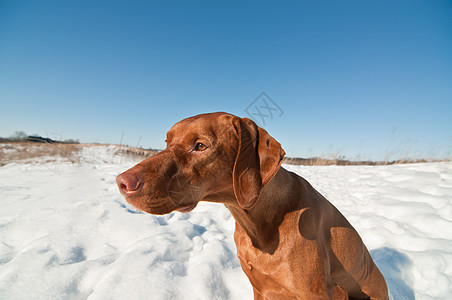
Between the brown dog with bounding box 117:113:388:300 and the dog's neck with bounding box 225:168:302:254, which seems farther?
the dog's neck with bounding box 225:168:302:254

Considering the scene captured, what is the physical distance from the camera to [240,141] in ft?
4.94

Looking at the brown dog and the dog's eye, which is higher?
the dog's eye

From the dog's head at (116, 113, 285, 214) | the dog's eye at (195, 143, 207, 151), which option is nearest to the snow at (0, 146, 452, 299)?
the dog's head at (116, 113, 285, 214)

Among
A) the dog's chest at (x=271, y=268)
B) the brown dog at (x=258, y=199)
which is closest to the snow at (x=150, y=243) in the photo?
the dog's chest at (x=271, y=268)

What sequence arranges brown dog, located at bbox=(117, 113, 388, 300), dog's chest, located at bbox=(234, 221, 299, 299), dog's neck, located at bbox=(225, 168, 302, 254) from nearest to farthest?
brown dog, located at bbox=(117, 113, 388, 300) < dog's chest, located at bbox=(234, 221, 299, 299) < dog's neck, located at bbox=(225, 168, 302, 254)

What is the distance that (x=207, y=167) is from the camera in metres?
1.46

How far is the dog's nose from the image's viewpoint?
1169 millimetres

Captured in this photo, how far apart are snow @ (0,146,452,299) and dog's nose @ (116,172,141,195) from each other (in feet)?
3.89

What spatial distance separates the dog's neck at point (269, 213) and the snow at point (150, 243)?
0.86m

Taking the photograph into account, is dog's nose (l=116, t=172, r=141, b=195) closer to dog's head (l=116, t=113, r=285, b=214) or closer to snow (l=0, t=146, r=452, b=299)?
dog's head (l=116, t=113, r=285, b=214)

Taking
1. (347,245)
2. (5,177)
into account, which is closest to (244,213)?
(347,245)

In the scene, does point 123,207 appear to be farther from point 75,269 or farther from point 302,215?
point 302,215

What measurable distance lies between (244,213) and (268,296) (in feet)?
2.36

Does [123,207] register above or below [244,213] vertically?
below
